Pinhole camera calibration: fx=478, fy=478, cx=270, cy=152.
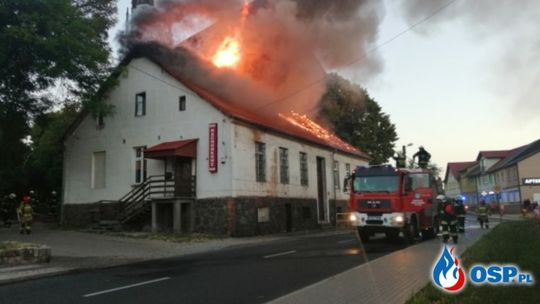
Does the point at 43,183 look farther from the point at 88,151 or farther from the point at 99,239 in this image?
the point at 99,239

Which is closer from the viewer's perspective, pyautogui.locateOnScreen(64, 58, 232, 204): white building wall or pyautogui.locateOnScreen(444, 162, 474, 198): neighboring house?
pyautogui.locateOnScreen(64, 58, 232, 204): white building wall

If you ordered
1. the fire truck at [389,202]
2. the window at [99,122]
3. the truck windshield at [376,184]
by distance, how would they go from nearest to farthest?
the fire truck at [389,202]
the truck windshield at [376,184]
the window at [99,122]

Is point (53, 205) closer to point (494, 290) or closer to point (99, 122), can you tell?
point (99, 122)

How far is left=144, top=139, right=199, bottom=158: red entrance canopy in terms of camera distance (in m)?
23.6

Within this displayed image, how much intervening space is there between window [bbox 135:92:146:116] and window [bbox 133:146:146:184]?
2093 millimetres

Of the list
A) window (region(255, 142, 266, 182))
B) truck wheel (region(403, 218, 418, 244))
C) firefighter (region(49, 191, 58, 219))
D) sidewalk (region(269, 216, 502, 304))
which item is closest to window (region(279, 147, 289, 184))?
window (region(255, 142, 266, 182))

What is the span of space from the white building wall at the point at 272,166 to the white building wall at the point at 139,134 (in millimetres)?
752

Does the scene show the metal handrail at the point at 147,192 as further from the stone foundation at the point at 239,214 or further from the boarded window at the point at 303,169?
the boarded window at the point at 303,169

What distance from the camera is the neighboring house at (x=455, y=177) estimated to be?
9912 cm

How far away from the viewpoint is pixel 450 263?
6.36 meters

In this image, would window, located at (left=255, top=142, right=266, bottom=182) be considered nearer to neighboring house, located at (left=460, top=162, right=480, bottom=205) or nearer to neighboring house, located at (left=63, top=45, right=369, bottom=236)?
neighboring house, located at (left=63, top=45, right=369, bottom=236)

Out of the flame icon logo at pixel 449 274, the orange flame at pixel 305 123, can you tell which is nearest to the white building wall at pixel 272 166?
the orange flame at pixel 305 123

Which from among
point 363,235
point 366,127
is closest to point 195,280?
point 363,235

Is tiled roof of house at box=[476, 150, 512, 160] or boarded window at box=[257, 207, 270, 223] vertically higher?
tiled roof of house at box=[476, 150, 512, 160]
